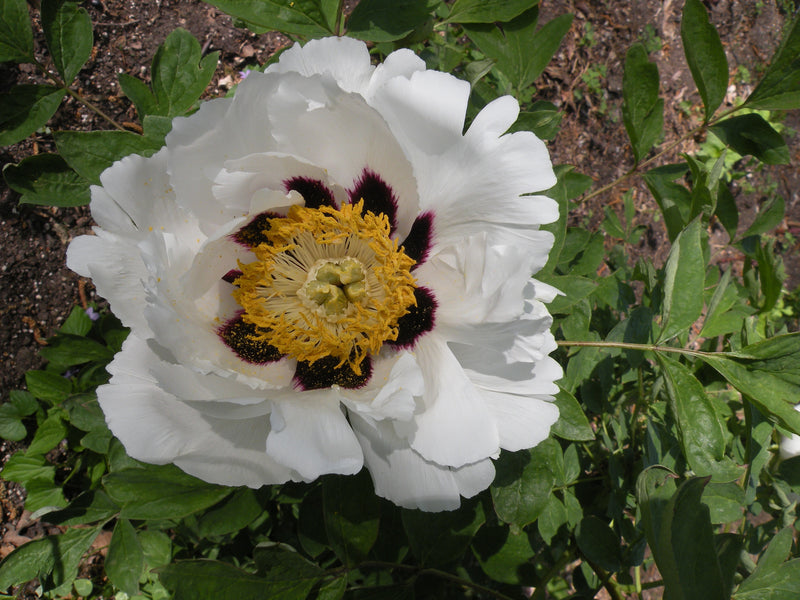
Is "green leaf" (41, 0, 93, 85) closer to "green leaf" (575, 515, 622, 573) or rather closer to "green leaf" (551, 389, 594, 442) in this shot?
"green leaf" (551, 389, 594, 442)

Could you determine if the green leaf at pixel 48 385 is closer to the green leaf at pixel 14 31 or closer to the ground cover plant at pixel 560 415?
the ground cover plant at pixel 560 415

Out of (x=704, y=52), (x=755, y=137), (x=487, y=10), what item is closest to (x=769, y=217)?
(x=755, y=137)

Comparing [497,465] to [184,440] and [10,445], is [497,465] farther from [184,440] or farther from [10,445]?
[10,445]

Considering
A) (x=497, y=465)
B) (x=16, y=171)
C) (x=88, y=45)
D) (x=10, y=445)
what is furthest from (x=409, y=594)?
(x=10, y=445)

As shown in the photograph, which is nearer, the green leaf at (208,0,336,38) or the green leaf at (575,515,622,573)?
the green leaf at (208,0,336,38)

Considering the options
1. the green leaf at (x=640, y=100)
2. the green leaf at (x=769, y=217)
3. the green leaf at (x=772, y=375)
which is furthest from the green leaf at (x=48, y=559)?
the green leaf at (x=769, y=217)

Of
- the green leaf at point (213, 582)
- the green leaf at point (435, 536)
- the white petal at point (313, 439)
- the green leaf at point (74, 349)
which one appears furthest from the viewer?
the green leaf at point (74, 349)

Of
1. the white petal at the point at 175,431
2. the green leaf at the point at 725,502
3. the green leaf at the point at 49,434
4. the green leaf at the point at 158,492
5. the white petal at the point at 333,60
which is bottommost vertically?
the green leaf at the point at 49,434

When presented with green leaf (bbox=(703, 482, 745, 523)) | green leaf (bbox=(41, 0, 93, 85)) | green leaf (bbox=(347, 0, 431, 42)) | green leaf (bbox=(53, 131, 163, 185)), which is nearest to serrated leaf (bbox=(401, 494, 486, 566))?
green leaf (bbox=(703, 482, 745, 523))
